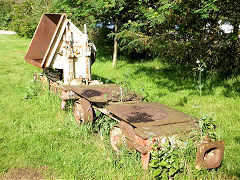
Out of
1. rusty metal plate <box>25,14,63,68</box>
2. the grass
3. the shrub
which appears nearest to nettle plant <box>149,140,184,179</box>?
the grass

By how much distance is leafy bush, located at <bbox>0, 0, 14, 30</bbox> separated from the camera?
85.3ft

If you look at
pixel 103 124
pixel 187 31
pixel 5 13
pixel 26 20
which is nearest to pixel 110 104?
pixel 103 124

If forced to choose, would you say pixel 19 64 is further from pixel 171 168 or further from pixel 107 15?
pixel 171 168

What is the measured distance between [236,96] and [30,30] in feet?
57.1

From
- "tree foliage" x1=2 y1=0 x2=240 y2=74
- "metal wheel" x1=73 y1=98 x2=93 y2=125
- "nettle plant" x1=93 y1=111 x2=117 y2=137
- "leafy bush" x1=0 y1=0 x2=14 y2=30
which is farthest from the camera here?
"leafy bush" x1=0 y1=0 x2=14 y2=30

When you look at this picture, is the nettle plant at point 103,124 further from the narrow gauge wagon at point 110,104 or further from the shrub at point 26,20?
the shrub at point 26,20

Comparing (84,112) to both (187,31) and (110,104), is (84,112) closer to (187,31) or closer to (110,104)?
(110,104)

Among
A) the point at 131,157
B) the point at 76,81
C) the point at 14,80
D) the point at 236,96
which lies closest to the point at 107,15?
the point at 14,80

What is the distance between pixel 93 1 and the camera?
7.18 m

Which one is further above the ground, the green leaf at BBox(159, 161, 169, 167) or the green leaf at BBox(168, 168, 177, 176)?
the green leaf at BBox(159, 161, 169, 167)

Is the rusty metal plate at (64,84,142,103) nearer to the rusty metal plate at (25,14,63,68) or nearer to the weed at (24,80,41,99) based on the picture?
the weed at (24,80,41,99)

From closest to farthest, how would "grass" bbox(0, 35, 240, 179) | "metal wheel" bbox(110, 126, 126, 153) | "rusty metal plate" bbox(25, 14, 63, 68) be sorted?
1. "grass" bbox(0, 35, 240, 179)
2. "metal wheel" bbox(110, 126, 126, 153)
3. "rusty metal plate" bbox(25, 14, 63, 68)

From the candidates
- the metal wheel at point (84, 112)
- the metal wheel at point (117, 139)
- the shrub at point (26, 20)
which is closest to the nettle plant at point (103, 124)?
the metal wheel at point (84, 112)

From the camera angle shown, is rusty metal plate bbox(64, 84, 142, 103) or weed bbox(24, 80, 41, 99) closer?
rusty metal plate bbox(64, 84, 142, 103)
